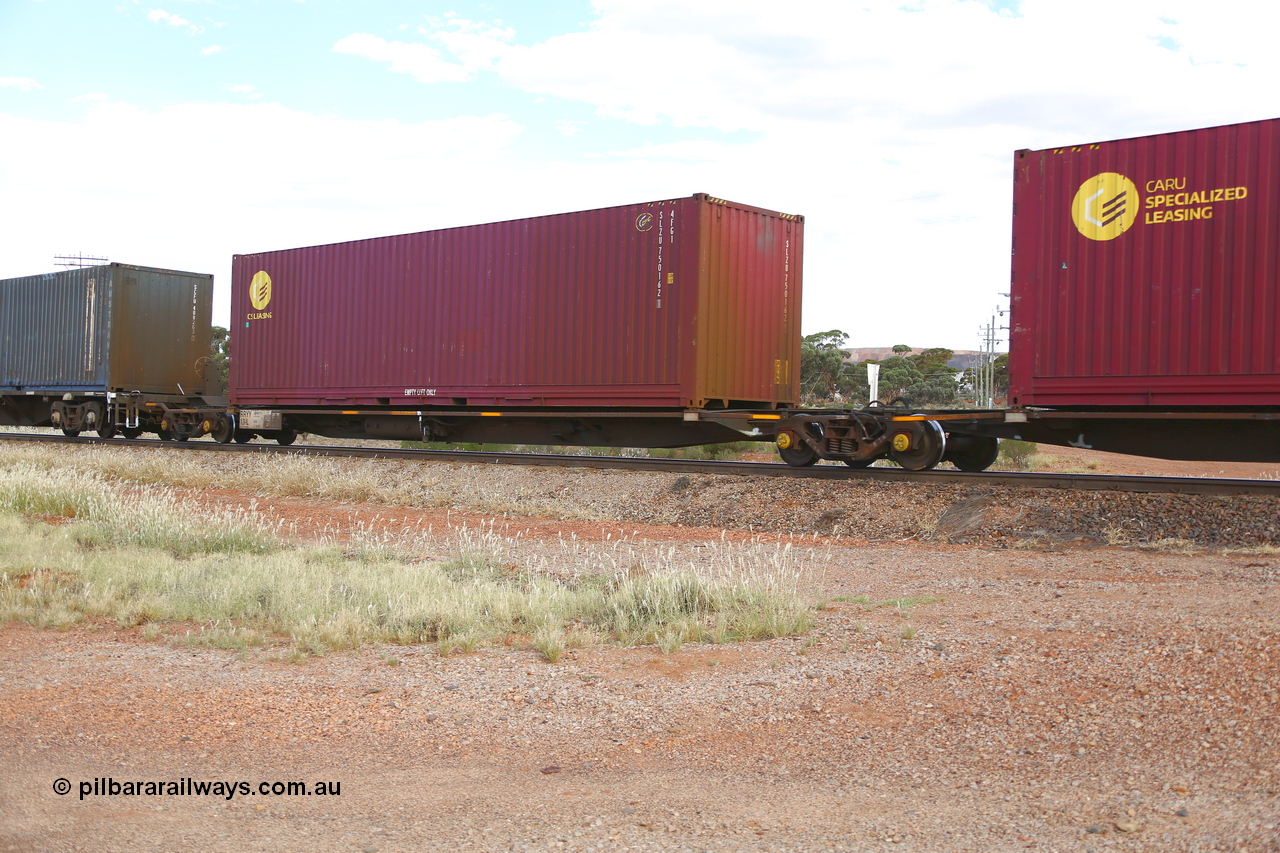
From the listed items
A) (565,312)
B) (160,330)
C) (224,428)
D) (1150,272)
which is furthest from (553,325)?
(160,330)

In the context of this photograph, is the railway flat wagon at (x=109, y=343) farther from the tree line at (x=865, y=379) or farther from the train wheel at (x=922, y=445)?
the tree line at (x=865, y=379)

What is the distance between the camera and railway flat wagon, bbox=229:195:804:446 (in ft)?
42.5

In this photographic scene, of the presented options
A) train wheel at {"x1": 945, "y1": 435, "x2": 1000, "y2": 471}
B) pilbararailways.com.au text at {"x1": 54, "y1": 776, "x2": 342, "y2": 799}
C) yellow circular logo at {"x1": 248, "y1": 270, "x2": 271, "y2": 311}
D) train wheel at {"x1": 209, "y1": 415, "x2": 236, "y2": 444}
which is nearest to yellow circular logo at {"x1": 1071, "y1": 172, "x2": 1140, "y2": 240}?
train wheel at {"x1": 945, "y1": 435, "x2": 1000, "y2": 471}

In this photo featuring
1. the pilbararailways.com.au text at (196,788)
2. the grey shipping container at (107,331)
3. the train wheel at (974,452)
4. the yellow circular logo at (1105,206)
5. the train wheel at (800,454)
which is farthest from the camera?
the grey shipping container at (107,331)

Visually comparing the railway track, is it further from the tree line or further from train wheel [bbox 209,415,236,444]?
the tree line

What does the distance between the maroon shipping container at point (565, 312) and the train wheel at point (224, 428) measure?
3338mm

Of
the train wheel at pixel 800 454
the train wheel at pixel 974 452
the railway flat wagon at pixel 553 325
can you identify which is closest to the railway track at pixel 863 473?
the train wheel at pixel 800 454

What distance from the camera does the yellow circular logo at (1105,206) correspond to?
9625 millimetres

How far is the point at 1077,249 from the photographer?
9.92m

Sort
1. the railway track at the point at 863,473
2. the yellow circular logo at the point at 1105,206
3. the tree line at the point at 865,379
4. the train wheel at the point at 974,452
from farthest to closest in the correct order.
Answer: the tree line at the point at 865,379 < the train wheel at the point at 974,452 < the railway track at the point at 863,473 < the yellow circular logo at the point at 1105,206

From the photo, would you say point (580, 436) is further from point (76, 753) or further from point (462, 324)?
point (76, 753)

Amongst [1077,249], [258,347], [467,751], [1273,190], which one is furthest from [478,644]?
[258,347]

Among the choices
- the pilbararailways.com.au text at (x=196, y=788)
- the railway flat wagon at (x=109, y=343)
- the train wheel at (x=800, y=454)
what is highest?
the railway flat wagon at (x=109, y=343)

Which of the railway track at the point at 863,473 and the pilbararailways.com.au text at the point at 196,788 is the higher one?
the railway track at the point at 863,473
